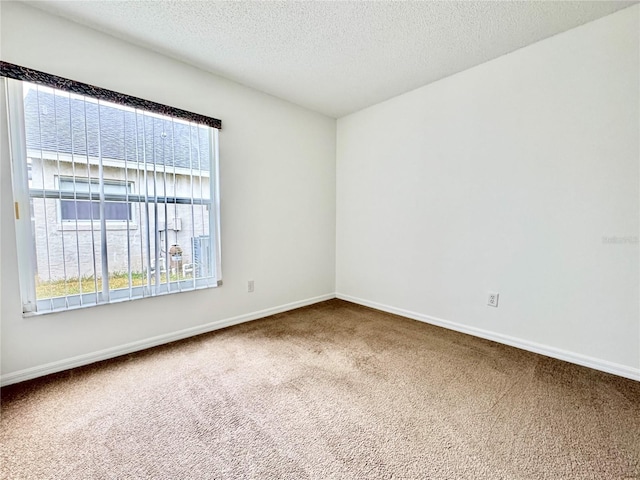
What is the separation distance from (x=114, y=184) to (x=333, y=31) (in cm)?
196

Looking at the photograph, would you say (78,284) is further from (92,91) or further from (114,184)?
(92,91)

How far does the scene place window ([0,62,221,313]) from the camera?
5.84ft

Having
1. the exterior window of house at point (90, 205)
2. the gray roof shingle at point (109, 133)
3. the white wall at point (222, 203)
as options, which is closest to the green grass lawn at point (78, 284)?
the white wall at point (222, 203)

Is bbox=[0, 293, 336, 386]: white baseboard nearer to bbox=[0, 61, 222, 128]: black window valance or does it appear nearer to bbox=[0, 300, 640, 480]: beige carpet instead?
bbox=[0, 300, 640, 480]: beige carpet

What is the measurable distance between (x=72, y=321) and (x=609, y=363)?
3742 mm

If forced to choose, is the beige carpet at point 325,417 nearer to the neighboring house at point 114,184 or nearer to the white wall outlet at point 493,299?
the white wall outlet at point 493,299

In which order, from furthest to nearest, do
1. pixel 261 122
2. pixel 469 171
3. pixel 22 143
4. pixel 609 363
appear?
pixel 261 122 → pixel 469 171 → pixel 609 363 → pixel 22 143

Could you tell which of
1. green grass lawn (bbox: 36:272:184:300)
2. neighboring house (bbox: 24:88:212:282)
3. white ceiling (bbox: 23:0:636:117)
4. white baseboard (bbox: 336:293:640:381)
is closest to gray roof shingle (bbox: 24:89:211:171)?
neighboring house (bbox: 24:88:212:282)

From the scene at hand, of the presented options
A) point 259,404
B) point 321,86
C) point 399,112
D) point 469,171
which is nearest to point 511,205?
point 469,171

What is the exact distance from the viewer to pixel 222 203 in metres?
2.68

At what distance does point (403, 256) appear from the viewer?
10.1ft

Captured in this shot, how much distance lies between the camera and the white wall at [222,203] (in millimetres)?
1769

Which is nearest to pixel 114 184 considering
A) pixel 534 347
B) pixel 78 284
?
pixel 78 284

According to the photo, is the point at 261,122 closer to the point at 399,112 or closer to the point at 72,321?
the point at 399,112
